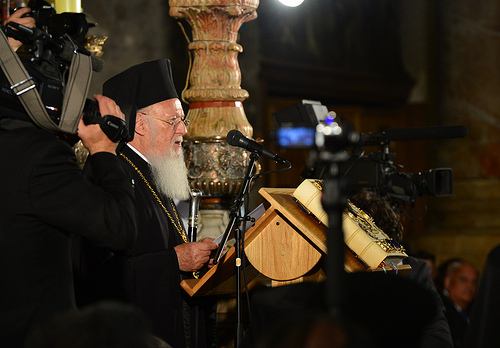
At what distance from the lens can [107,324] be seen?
4.83ft

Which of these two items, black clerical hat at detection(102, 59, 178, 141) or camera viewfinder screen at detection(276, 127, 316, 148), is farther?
black clerical hat at detection(102, 59, 178, 141)

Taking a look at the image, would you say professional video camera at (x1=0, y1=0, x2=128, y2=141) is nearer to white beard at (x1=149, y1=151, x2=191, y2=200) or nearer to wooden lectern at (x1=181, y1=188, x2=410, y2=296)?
wooden lectern at (x1=181, y1=188, x2=410, y2=296)

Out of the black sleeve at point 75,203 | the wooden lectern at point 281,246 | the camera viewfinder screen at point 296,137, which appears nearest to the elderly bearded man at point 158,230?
the wooden lectern at point 281,246

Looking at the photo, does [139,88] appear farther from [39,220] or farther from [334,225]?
[334,225]

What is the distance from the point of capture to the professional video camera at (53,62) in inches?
89.4

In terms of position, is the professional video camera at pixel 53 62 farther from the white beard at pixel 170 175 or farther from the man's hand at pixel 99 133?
the white beard at pixel 170 175

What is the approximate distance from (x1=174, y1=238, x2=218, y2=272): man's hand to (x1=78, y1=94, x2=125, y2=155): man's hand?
1.02m

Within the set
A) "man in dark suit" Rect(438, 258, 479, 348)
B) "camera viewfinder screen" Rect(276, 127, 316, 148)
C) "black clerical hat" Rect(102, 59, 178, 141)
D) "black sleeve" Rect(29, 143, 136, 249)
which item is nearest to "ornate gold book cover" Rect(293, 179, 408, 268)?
"black sleeve" Rect(29, 143, 136, 249)

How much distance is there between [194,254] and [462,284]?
3223 millimetres

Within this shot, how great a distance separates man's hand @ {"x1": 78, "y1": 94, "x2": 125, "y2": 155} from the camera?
247cm

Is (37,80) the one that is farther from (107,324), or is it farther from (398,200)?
(398,200)

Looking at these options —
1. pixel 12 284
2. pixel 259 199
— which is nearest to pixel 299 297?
pixel 12 284

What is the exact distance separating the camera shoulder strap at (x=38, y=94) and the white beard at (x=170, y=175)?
4.85ft

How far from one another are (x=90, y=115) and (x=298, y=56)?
19.5 ft
